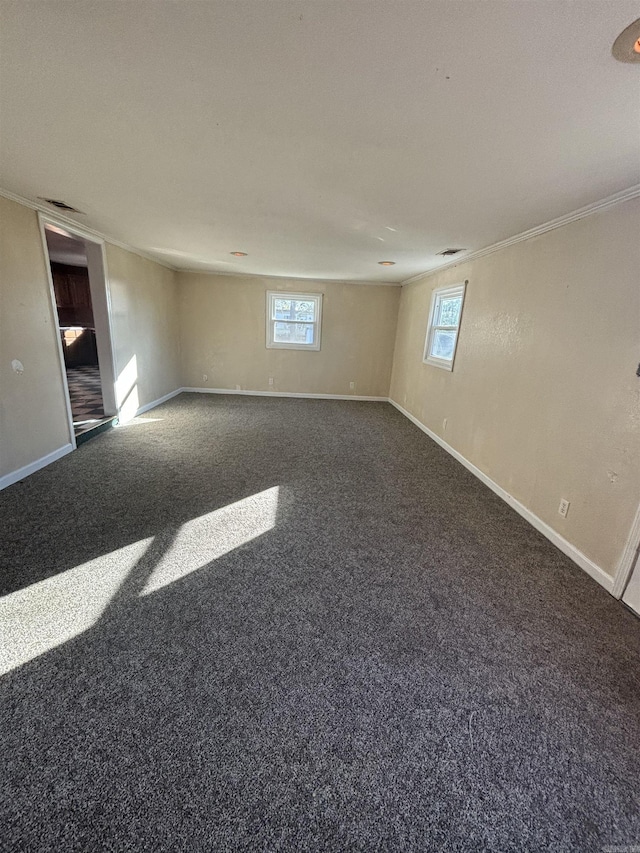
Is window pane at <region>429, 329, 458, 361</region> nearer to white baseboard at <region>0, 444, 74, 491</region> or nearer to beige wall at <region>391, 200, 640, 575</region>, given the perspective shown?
beige wall at <region>391, 200, 640, 575</region>

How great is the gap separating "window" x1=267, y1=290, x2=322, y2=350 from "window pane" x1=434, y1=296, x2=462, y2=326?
230cm

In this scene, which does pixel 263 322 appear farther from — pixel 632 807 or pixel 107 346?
pixel 632 807

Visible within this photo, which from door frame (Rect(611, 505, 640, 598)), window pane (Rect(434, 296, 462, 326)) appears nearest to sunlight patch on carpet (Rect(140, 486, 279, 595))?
door frame (Rect(611, 505, 640, 598))

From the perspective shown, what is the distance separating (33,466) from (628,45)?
14.0 ft

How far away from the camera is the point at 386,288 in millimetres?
6074

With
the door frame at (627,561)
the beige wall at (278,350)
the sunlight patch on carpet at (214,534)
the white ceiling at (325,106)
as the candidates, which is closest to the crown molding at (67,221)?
the white ceiling at (325,106)

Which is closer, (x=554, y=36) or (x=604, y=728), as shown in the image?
(x=554, y=36)

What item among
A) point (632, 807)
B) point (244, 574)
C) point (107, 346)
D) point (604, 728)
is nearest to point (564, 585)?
point (604, 728)

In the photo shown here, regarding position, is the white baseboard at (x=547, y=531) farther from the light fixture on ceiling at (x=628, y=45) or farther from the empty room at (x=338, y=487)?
the light fixture on ceiling at (x=628, y=45)

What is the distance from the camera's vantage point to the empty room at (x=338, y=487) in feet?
3.31

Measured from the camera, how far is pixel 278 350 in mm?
6328

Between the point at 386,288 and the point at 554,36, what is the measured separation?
17.4 feet

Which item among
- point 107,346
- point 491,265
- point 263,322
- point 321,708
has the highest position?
point 491,265

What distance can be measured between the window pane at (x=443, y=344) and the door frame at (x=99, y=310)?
13.9ft
